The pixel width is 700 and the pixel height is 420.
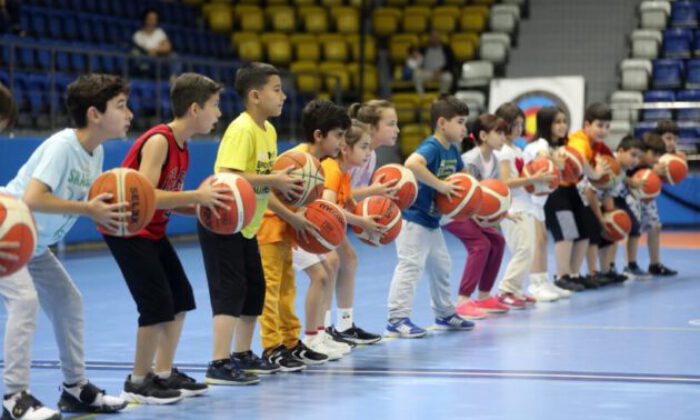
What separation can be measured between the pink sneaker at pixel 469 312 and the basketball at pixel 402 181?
1.67 meters

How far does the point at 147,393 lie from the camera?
612 centimetres

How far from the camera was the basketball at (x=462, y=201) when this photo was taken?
8688mm

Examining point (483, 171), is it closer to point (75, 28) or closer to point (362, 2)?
point (75, 28)

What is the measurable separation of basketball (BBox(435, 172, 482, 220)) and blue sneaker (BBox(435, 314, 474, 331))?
30.8 inches

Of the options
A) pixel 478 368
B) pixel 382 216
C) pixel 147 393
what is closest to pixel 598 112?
pixel 382 216

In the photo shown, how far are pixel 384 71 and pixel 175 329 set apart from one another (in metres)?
17.5

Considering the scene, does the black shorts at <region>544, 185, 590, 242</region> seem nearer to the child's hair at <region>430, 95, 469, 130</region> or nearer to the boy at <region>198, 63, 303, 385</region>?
the child's hair at <region>430, 95, 469, 130</region>

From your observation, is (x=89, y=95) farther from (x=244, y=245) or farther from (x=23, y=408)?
(x=23, y=408)

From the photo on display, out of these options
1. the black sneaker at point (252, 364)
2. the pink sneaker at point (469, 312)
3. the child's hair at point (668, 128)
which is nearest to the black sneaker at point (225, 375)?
the black sneaker at point (252, 364)

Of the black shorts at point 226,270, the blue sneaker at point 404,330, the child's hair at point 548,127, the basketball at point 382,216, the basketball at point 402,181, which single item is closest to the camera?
the black shorts at point 226,270

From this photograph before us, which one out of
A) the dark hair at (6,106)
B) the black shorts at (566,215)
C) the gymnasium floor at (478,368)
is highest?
the dark hair at (6,106)

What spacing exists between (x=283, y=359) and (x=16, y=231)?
2470 millimetres

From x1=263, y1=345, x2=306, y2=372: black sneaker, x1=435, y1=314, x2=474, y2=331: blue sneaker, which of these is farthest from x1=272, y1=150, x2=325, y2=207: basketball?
x1=435, y1=314, x2=474, y2=331: blue sneaker

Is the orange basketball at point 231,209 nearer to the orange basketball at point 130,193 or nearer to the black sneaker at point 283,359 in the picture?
the orange basketball at point 130,193
